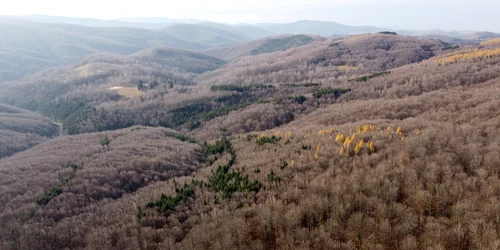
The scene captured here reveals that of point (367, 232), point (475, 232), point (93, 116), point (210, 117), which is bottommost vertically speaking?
point (93, 116)

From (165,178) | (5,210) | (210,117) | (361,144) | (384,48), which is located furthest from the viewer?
(384,48)

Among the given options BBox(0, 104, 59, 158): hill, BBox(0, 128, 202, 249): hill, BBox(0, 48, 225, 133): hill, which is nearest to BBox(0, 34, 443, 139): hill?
BBox(0, 48, 225, 133): hill

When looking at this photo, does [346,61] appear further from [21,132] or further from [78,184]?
[78,184]

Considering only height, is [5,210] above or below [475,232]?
below

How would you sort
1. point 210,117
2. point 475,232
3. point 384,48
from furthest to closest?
point 384,48, point 210,117, point 475,232

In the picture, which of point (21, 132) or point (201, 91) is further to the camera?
point (201, 91)

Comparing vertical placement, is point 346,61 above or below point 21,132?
above

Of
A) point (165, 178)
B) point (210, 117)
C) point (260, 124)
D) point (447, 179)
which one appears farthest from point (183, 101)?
point (447, 179)

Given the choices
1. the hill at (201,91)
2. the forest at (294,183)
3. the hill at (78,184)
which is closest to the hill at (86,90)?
the hill at (201,91)

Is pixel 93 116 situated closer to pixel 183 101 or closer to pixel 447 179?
pixel 183 101

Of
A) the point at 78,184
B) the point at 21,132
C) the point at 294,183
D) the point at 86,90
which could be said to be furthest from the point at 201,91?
the point at 294,183
